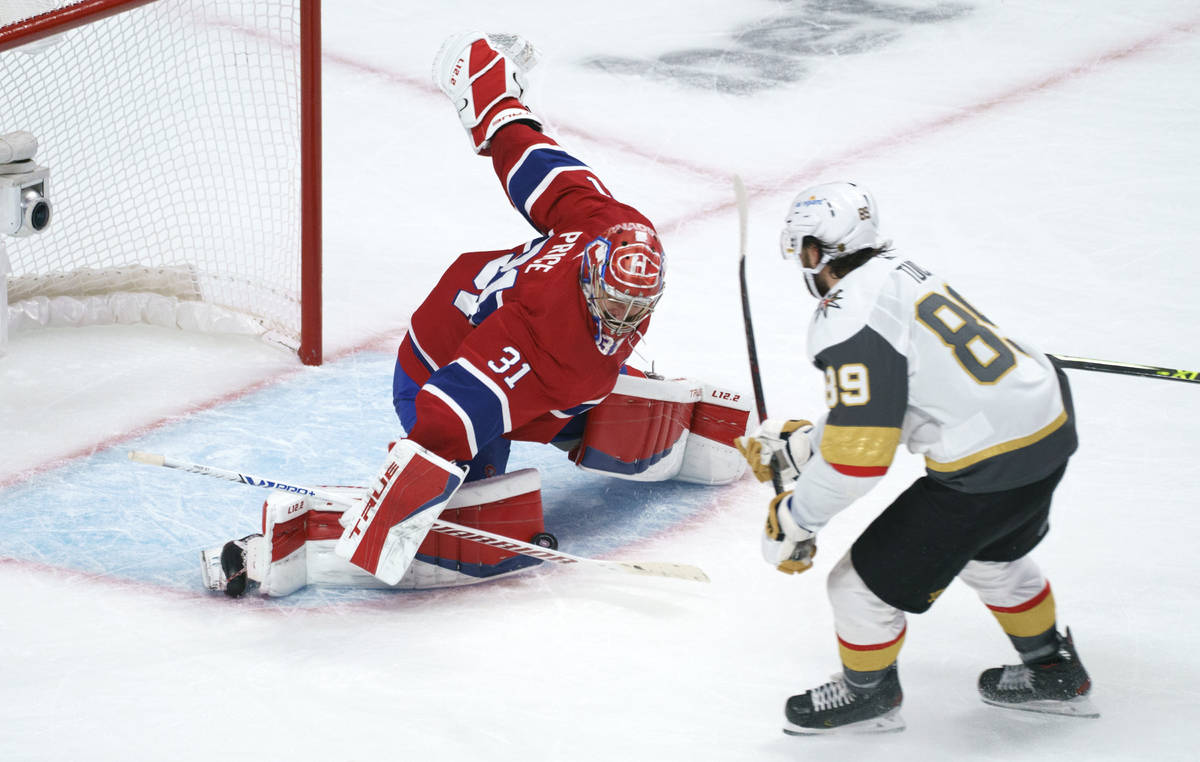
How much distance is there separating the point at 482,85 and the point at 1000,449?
64.8 inches

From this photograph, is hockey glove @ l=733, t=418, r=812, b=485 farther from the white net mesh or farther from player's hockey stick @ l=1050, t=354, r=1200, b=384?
the white net mesh

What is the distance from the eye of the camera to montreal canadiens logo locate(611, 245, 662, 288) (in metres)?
2.68

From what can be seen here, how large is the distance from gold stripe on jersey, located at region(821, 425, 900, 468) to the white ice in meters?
0.55

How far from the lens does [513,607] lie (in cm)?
288

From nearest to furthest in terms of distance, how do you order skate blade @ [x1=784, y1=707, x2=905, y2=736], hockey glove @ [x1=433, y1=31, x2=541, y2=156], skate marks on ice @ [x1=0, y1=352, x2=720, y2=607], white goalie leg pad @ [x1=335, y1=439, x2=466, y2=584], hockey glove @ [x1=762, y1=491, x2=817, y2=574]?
hockey glove @ [x1=762, y1=491, x2=817, y2=574], skate blade @ [x1=784, y1=707, x2=905, y2=736], white goalie leg pad @ [x1=335, y1=439, x2=466, y2=584], skate marks on ice @ [x1=0, y1=352, x2=720, y2=607], hockey glove @ [x1=433, y1=31, x2=541, y2=156]

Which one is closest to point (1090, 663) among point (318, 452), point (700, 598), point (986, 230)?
point (700, 598)

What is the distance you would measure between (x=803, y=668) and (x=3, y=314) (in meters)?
2.22

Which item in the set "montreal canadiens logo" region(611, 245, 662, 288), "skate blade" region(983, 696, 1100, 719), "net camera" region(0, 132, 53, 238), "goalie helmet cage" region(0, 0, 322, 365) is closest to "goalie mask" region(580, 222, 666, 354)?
"montreal canadiens logo" region(611, 245, 662, 288)

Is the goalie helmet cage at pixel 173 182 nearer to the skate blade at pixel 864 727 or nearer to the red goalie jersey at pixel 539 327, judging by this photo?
Result: the red goalie jersey at pixel 539 327

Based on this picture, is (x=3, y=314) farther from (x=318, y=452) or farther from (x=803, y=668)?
(x=803, y=668)

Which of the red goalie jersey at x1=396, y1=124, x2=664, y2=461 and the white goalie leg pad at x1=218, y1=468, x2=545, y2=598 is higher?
the red goalie jersey at x1=396, y1=124, x2=664, y2=461

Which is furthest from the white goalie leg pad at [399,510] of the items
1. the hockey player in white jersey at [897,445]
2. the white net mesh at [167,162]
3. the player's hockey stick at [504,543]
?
the white net mesh at [167,162]

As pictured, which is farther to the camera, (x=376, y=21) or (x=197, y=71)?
(x=376, y=21)

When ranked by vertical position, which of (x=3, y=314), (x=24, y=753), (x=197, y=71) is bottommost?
(x=24, y=753)
